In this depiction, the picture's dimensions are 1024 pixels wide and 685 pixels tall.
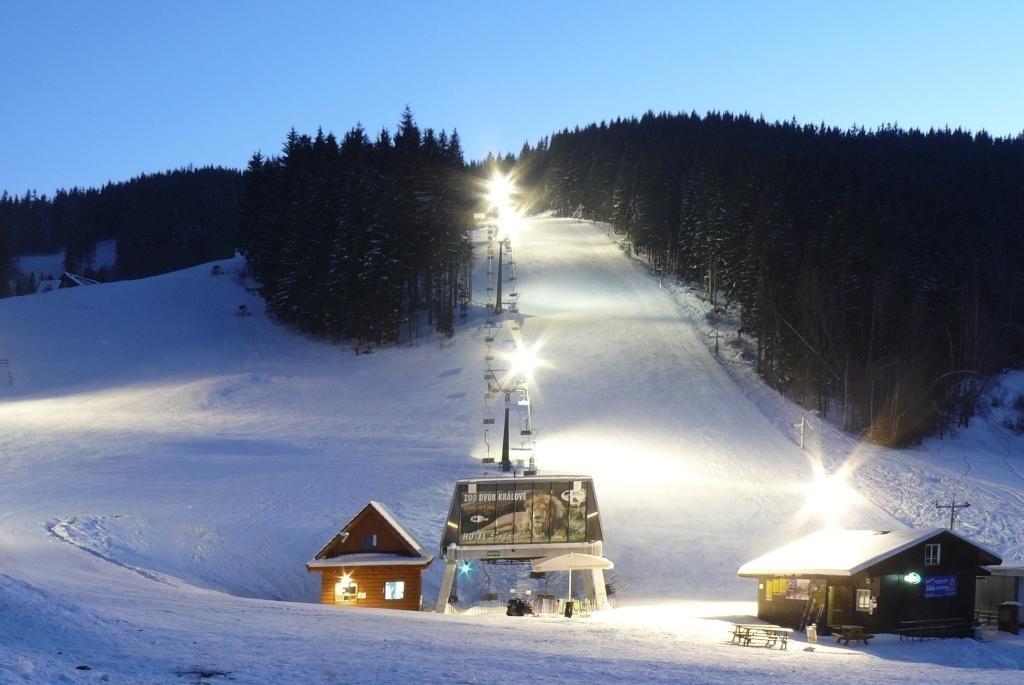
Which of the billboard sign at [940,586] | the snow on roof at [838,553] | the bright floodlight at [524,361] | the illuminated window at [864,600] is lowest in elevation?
the illuminated window at [864,600]

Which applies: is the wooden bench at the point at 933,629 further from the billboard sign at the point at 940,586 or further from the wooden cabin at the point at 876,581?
the billboard sign at the point at 940,586

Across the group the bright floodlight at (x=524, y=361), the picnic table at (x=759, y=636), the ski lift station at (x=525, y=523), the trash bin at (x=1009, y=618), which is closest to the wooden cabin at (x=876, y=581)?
the trash bin at (x=1009, y=618)

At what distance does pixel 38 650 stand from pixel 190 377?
2028 inches

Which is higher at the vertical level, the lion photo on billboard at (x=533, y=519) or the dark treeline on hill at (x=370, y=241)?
the dark treeline on hill at (x=370, y=241)

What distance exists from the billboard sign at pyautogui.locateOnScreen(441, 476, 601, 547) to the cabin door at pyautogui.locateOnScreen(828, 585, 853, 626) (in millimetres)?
7162

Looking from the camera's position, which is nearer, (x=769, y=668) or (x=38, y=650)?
(x=38, y=650)

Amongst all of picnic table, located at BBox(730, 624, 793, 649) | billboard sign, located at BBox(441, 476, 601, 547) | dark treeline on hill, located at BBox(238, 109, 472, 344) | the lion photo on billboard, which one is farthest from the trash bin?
dark treeline on hill, located at BBox(238, 109, 472, 344)

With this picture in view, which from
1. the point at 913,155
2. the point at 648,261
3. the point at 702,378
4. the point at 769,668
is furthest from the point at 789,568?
the point at 913,155

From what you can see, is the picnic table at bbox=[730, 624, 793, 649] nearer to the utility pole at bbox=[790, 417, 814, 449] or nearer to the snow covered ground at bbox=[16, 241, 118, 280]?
the utility pole at bbox=[790, 417, 814, 449]

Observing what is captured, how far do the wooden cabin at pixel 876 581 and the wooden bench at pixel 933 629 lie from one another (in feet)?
0.12

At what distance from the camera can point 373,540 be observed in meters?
27.5

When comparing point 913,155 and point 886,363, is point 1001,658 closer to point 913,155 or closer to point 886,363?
point 886,363

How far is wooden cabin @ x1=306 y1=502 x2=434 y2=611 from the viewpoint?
27.0m

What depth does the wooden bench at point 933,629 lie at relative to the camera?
81.0 feet
